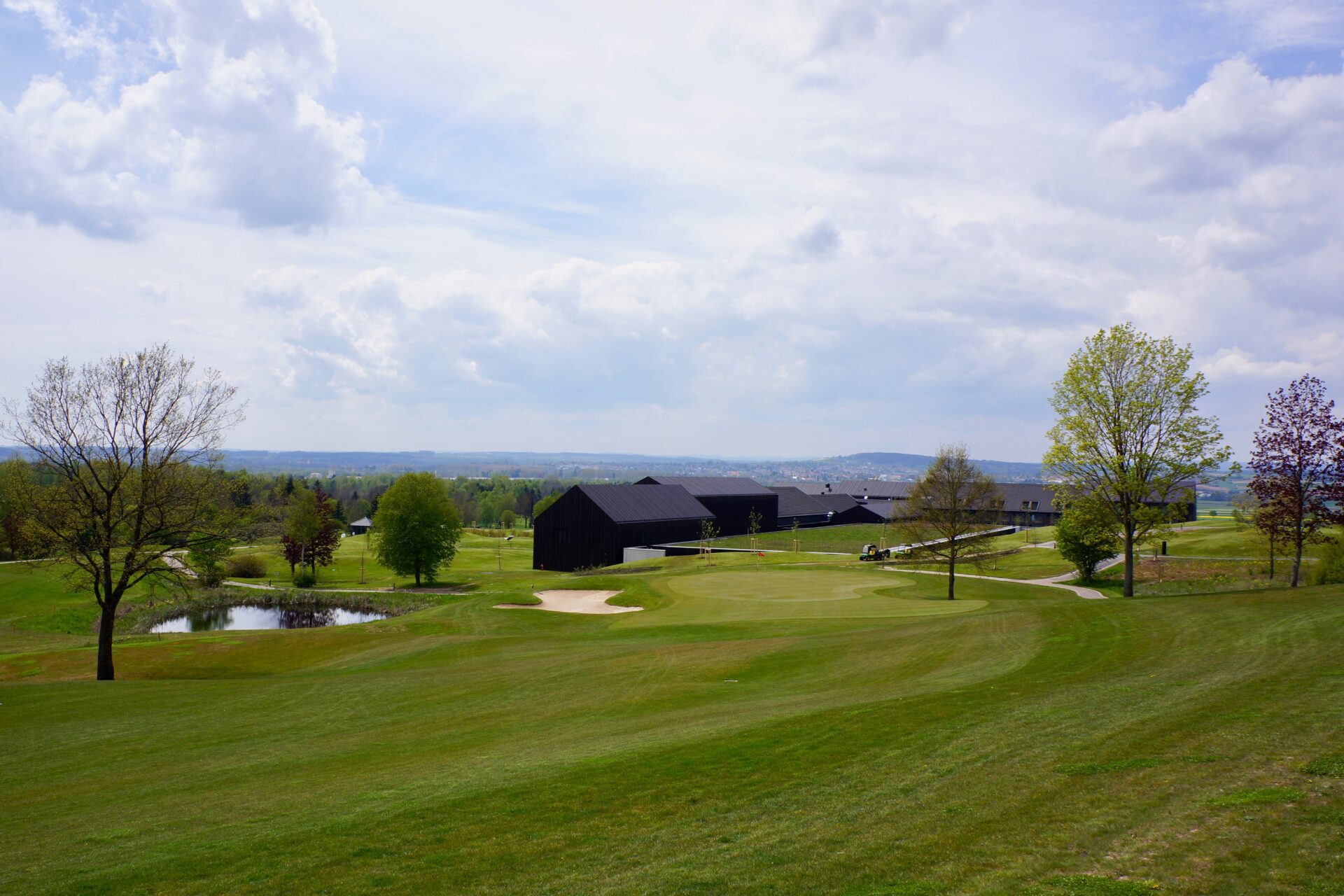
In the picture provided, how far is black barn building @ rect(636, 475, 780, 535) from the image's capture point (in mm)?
93750

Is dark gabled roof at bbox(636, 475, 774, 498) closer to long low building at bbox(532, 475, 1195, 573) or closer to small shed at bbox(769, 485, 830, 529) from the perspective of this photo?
long low building at bbox(532, 475, 1195, 573)

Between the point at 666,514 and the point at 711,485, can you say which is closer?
the point at 666,514

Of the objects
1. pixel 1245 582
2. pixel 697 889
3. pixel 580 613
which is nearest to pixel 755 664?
pixel 697 889

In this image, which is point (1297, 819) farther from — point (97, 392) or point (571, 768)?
point (97, 392)

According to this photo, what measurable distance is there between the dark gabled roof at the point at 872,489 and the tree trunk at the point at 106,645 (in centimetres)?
12215

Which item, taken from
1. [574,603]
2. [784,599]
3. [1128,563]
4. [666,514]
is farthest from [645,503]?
[1128,563]

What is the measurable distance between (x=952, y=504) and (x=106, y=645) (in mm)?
41283

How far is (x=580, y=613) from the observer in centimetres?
3903

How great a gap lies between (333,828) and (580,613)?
28717mm

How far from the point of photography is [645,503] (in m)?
82.4

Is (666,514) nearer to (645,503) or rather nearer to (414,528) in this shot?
(645,503)

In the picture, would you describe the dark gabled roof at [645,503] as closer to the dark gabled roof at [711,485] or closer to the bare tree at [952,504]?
the dark gabled roof at [711,485]

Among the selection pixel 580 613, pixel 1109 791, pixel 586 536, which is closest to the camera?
pixel 1109 791

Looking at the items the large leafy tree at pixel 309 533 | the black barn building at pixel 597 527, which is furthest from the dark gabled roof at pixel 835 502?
the large leafy tree at pixel 309 533
